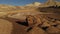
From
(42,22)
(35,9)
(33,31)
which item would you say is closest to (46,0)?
(35,9)

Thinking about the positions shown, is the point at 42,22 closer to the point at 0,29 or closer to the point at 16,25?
the point at 16,25

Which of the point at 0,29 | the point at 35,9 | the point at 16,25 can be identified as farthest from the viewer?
the point at 35,9

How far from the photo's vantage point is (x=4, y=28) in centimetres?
529

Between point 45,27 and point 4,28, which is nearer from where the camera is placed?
point 4,28

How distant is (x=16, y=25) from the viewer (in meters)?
5.62

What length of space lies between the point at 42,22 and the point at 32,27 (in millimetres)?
529

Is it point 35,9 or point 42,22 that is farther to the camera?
point 35,9

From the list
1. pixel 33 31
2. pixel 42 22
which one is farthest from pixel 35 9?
pixel 33 31

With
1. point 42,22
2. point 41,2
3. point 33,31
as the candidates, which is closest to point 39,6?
point 41,2

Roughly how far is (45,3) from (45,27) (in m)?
2.86

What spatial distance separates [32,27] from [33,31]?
0.65ft

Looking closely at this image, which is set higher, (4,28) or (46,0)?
(46,0)

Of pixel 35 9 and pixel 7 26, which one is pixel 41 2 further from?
pixel 7 26

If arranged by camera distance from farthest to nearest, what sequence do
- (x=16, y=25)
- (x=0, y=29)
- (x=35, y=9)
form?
(x=35, y=9) < (x=16, y=25) < (x=0, y=29)
